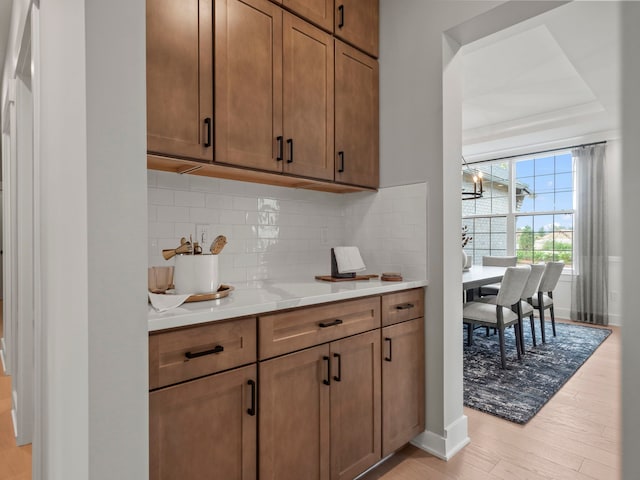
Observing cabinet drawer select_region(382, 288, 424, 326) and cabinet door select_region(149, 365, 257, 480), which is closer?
cabinet door select_region(149, 365, 257, 480)

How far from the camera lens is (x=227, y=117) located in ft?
5.66

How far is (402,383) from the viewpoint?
205cm

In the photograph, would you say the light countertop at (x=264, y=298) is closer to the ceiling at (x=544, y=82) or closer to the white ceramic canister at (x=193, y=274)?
the white ceramic canister at (x=193, y=274)

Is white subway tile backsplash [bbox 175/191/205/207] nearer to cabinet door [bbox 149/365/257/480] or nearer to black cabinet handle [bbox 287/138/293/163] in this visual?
black cabinet handle [bbox 287/138/293/163]

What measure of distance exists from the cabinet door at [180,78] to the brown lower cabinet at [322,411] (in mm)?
958

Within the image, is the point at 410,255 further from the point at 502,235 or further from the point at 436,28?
the point at 502,235

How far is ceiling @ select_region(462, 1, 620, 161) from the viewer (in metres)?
2.81

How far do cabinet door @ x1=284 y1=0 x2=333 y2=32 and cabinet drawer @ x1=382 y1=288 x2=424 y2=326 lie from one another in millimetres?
1526

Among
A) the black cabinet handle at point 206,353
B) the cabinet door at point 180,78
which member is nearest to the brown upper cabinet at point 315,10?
the cabinet door at point 180,78

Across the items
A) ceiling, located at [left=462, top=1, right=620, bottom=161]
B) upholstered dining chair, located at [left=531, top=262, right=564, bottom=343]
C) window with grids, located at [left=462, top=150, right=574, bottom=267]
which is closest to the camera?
ceiling, located at [left=462, top=1, right=620, bottom=161]

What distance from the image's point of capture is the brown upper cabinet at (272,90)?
1725 millimetres

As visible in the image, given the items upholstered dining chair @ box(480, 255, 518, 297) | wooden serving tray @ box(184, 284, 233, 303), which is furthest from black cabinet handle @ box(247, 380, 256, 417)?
upholstered dining chair @ box(480, 255, 518, 297)

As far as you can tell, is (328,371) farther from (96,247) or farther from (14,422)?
(14,422)

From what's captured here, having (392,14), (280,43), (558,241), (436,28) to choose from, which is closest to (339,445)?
(280,43)
